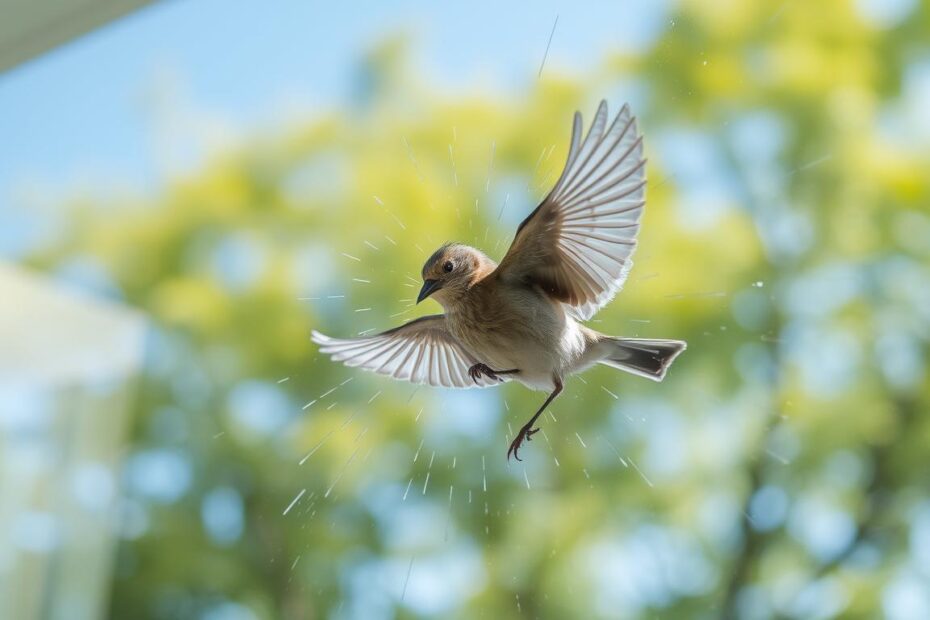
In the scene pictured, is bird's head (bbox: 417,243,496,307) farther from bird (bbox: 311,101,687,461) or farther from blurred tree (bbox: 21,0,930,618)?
blurred tree (bbox: 21,0,930,618)

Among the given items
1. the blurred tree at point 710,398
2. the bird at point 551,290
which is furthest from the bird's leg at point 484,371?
the blurred tree at point 710,398

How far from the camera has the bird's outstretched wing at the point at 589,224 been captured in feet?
1.73

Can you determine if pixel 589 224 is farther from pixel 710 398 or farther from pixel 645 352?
pixel 710 398

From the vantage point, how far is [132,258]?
83.5 inches

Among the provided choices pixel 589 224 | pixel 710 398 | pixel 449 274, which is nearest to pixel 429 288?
pixel 449 274

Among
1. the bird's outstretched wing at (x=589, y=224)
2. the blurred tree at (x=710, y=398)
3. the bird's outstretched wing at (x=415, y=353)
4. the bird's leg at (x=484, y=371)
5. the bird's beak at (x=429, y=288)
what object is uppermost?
the bird's outstretched wing at (x=589, y=224)

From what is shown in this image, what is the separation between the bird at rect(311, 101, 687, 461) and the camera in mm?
545

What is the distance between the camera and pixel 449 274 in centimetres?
65

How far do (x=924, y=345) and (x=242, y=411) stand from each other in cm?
117

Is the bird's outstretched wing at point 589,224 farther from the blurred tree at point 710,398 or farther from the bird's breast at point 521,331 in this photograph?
the blurred tree at point 710,398

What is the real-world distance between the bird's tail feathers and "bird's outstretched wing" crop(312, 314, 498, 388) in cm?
9

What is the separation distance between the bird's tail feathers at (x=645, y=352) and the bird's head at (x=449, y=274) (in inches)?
3.9

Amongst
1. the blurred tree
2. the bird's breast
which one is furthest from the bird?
the blurred tree

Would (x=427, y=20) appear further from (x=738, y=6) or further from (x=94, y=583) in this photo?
(x=94, y=583)
